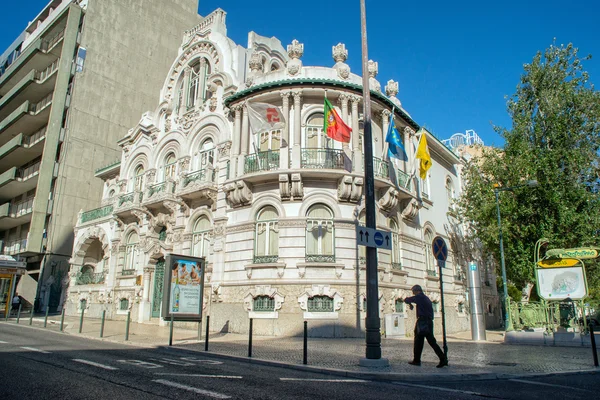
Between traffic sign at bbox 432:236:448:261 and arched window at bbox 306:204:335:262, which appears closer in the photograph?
traffic sign at bbox 432:236:448:261

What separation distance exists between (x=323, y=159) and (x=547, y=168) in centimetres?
1365

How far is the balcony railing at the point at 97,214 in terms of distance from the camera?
30.4 metres

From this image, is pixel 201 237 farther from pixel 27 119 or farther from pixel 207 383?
pixel 27 119

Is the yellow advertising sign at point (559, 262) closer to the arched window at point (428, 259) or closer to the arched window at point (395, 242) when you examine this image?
the arched window at point (395, 242)

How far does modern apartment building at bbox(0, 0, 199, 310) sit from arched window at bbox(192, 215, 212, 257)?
60.1ft

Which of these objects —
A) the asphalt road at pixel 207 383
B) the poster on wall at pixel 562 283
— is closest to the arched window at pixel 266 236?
the asphalt road at pixel 207 383

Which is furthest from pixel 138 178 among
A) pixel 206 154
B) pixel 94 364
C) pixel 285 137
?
pixel 94 364

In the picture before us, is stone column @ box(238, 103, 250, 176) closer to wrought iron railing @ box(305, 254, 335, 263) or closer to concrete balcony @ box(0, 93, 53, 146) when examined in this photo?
wrought iron railing @ box(305, 254, 335, 263)

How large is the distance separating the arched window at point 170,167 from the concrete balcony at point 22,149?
1757 cm

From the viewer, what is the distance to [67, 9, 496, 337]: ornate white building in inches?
742

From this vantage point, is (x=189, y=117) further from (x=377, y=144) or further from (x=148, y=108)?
(x=148, y=108)

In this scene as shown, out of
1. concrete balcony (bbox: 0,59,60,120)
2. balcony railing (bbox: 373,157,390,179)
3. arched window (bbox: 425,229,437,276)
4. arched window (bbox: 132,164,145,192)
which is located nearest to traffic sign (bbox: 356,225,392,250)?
→ balcony railing (bbox: 373,157,390,179)

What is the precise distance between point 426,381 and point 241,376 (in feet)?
11.5

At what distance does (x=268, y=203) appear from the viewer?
20.0m
